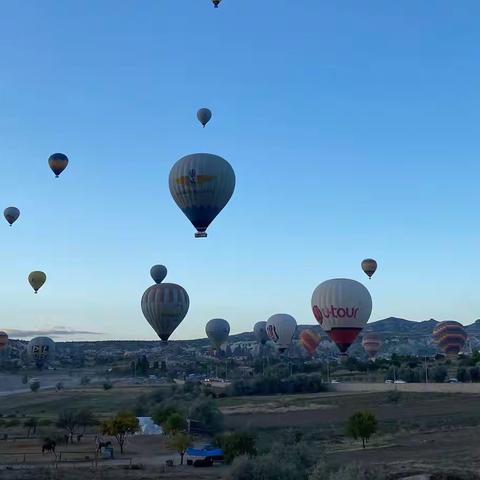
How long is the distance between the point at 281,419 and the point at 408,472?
33493 millimetres

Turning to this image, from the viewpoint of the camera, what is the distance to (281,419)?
207 feet

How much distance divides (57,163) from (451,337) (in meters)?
88.5

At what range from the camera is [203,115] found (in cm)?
6378

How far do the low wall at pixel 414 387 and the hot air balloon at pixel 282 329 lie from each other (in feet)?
38.0

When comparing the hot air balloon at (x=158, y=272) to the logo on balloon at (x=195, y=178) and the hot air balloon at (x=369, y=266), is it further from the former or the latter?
the logo on balloon at (x=195, y=178)

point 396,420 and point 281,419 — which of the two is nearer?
point 396,420

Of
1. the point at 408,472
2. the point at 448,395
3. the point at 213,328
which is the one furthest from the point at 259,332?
the point at 408,472

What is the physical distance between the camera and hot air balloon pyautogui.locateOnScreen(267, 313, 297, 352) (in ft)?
345

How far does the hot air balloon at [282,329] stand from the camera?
105 m

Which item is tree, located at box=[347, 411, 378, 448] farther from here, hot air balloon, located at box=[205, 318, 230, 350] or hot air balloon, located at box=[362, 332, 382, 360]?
hot air balloon, located at box=[362, 332, 382, 360]

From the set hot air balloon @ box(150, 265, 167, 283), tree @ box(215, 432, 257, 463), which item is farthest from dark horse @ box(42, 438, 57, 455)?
hot air balloon @ box(150, 265, 167, 283)

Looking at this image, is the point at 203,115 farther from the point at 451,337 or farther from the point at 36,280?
the point at 451,337

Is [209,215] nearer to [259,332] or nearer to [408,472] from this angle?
[408,472]

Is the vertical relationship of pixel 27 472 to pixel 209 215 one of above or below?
below
